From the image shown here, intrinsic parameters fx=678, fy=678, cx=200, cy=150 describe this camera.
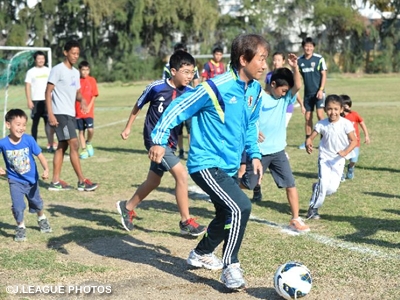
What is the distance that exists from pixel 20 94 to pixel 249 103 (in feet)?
74.3

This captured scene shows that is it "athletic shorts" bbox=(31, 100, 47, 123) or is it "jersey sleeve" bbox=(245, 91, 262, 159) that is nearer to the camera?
"jersey sleeve" bbox=(245, 91, 262, 159)

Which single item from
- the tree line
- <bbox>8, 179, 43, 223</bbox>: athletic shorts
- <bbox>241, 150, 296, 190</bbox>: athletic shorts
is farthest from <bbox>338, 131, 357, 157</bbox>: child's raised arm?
the tree line

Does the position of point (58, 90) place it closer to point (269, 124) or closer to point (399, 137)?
point (269, 124)

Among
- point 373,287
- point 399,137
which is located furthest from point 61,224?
point 399,137

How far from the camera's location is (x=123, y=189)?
9.11 m

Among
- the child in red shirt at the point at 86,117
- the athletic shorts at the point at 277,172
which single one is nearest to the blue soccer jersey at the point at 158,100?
the athletic shorts at the point at 277,172

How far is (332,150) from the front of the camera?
7.18 meters

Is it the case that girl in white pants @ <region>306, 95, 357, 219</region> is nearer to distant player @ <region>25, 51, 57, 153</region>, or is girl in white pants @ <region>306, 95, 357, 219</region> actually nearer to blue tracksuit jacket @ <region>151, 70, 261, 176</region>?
blue tracksuit jacket @ <region>151, 70, 261, 176</region>

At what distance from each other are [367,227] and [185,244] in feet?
5.90

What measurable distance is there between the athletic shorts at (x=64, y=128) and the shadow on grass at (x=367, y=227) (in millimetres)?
3632

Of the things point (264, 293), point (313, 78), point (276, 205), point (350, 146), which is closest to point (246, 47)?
point (264, 293)

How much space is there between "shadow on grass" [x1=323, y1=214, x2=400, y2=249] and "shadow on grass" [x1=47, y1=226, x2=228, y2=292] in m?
1.65

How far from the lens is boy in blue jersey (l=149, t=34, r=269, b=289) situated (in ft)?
15.5

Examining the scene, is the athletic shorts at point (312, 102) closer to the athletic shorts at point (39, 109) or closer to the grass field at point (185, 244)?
the grass field at point (185, 244)
